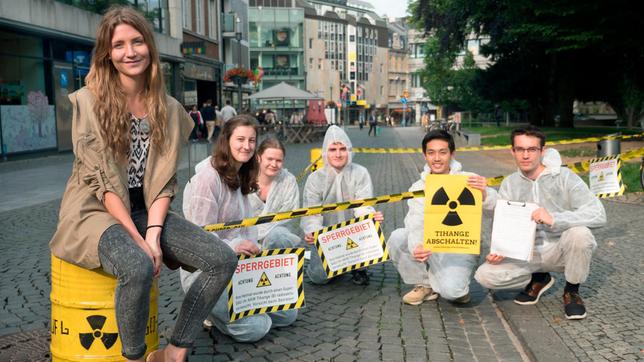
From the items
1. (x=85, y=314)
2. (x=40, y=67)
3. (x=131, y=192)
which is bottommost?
(x=85, y=314)

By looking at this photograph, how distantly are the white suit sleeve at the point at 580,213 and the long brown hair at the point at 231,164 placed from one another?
223cm

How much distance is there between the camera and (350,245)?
555 centimetres

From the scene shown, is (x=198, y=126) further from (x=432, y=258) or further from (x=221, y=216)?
(x=221, y=216)

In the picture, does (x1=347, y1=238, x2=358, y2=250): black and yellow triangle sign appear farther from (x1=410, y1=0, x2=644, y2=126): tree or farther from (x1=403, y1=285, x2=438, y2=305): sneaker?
(x1=410, y1=0, x2=644, y2=126): tree

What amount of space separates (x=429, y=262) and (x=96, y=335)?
9.43 ft

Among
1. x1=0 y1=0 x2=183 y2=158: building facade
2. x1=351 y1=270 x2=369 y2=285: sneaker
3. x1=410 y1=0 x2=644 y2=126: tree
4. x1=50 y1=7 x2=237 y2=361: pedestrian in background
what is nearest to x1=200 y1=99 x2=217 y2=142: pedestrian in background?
x1=0 y1=0 x2=183 y2=158: building facade

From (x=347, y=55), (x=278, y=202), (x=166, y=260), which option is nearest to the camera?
(x=166, y=260)

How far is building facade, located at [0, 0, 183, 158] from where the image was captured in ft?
61.1

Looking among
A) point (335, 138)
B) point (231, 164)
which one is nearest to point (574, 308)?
point (335, 138)

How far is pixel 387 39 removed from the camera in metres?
125

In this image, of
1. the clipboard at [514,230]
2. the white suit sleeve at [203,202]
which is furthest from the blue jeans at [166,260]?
the clipboard at [514,230]

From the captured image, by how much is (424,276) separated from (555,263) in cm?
101

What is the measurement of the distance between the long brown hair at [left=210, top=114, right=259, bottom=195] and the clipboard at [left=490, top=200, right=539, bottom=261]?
1.84m

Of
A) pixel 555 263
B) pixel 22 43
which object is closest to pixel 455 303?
pixel 555 263
